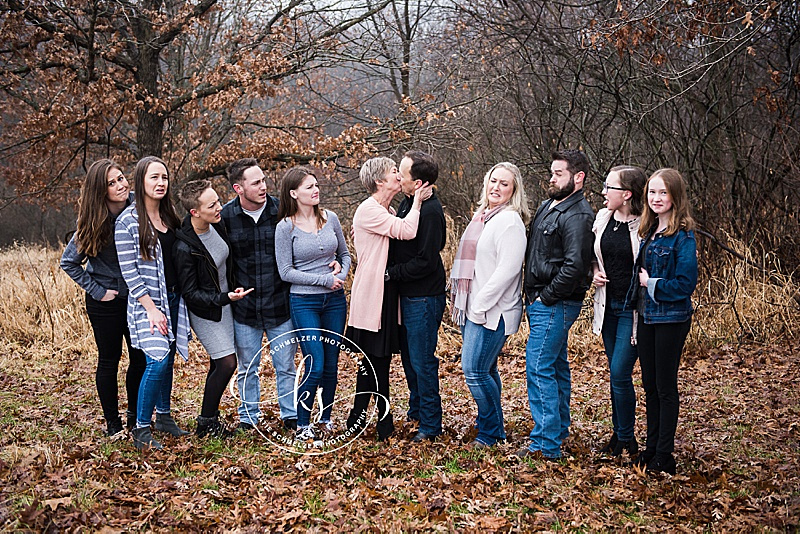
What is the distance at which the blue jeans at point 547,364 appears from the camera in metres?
5.16

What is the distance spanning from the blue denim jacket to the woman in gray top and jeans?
89.2 inches

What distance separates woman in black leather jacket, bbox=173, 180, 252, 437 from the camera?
5488 millimetres

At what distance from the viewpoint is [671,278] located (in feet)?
15.9

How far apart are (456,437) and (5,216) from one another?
23.5 meters

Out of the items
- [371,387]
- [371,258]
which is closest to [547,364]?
[371,387]

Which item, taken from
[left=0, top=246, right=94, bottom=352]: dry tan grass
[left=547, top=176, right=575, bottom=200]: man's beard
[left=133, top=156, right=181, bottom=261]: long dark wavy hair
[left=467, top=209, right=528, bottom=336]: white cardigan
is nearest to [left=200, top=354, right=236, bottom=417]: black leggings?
[left=133, top=156, right=181, bottom=261]: long dark wavy hair

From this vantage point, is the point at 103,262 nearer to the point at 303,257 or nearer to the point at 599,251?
the point at 303,257

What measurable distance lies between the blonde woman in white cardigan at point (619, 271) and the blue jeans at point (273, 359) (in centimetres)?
233

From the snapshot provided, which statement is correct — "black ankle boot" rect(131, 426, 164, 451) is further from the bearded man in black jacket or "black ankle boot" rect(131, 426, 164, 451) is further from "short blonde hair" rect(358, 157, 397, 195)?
the bearded man in black jacket

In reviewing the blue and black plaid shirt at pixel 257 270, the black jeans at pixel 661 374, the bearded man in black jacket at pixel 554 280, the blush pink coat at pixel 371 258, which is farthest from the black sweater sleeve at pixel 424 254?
the black jeans at pixel 661 374

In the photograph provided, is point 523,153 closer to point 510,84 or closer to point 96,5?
point 510,84

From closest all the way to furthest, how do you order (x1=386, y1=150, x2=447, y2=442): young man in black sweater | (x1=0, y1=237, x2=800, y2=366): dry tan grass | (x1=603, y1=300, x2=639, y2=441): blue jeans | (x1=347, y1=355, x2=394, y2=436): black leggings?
(x1=603, y1=300, x2=639, y2=441): blue jeans
(x1=386, y1=150, x2=447, y2=442): young man in black sweater
(x1=347, y1=355, x2=394, y2=436): black leggings
(x1=0, y1=237, x2=800, y2=366): dry tan grass

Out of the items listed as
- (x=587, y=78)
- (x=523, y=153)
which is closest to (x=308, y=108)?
(x=523, y=153)

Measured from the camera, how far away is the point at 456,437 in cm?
586
